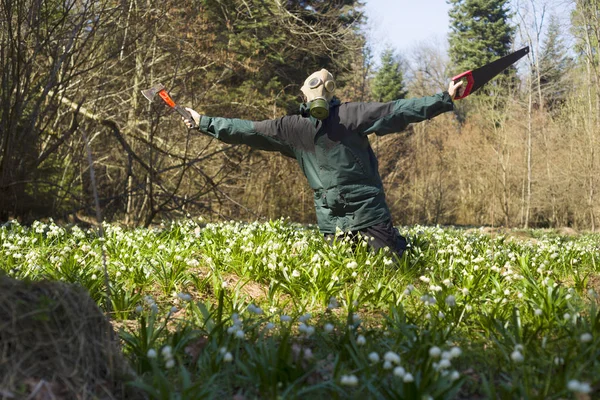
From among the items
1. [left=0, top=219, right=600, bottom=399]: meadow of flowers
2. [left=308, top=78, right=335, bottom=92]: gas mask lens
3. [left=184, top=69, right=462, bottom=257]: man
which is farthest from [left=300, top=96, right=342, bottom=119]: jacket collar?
[left=0, top=219, right=600, bottom=399]: meadow of flowers

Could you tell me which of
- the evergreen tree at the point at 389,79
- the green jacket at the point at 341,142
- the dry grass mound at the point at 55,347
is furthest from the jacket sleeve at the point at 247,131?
the evergreen tree at the point at 389,79

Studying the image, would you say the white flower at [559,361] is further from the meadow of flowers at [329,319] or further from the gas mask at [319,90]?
the gas mask at [319,90]

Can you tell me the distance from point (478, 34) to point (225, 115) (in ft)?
98.4

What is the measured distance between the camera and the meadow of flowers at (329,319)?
8.47 feet

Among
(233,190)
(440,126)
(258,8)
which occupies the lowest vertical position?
(233,190)

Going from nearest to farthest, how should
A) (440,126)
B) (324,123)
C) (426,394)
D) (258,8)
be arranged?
1. (426,394)
2. (324,123)
3. (258,8)
4. (440,126)

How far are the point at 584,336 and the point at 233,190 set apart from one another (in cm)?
1526

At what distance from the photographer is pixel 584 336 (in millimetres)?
2672

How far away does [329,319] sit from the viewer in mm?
3707

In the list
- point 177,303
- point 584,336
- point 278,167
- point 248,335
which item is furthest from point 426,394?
point 278,167

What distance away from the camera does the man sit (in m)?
5.41

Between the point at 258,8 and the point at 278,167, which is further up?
the point at 258,8

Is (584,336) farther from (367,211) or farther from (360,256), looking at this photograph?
(367,211)

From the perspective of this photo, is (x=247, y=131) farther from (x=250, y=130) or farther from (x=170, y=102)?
(x=170, y=102)
